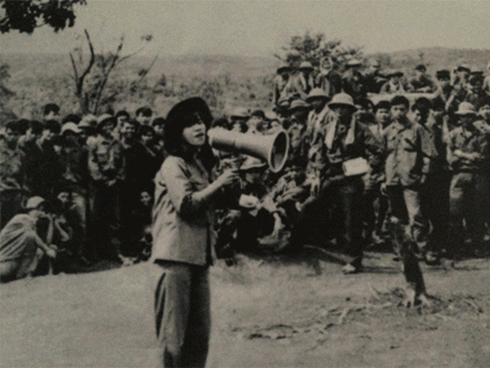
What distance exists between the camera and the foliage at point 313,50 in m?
6.66

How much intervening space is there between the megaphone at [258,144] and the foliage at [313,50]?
7.90 feet

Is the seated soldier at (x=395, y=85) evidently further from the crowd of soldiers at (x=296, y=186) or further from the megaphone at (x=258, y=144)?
the megaphone at (x=258, y=144)

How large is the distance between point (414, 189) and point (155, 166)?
2.51m

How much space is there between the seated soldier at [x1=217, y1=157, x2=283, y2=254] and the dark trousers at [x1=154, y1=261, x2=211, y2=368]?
6.58ft

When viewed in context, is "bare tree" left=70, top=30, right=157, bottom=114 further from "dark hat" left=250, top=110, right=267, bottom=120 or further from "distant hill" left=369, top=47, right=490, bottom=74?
"distant hill" left=369, top=47, right=490, bottom=74

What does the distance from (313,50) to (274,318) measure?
2.83 meters

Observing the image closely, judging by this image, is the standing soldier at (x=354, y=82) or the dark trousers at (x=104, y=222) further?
the standing soldier at (x=354, y=82)

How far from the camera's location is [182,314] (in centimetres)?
407

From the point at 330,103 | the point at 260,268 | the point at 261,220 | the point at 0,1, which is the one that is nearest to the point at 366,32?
the point at 330,103

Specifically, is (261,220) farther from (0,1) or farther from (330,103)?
(0,1)

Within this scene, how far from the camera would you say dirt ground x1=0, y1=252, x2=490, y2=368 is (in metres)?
5.30

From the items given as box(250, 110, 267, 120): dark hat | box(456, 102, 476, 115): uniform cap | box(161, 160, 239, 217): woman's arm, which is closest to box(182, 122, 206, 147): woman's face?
box(161, 160, 239, 217): woman's arm

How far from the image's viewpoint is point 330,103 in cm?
647

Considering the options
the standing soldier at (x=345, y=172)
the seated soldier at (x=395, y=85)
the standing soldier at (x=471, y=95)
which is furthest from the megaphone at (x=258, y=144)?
the seated soldier at (x=395, y=85)
